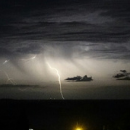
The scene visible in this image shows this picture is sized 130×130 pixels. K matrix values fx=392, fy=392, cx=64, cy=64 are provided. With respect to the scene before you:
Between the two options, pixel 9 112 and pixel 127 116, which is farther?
pixel 9 112

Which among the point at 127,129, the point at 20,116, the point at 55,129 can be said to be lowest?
the point at 127,129

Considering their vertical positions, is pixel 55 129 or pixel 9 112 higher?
pixel 55 129

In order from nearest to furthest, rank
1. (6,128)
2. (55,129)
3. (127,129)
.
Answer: (127,129), (6,128), (55,129)

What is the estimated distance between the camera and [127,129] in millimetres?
24297

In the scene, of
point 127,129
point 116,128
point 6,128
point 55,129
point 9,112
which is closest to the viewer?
point 127,129

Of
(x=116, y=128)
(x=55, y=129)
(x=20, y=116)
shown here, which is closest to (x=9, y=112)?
(x=20, y=116)

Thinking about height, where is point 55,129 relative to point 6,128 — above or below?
above

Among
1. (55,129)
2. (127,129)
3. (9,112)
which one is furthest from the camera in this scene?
(55,129)

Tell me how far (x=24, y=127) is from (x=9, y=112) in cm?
263

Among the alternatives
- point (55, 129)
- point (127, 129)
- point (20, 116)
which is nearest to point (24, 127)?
point (20, 116)

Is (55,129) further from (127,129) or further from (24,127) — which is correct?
(127,129)

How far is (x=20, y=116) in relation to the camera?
105 feet

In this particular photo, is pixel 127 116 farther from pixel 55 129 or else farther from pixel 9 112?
pixel 55 129

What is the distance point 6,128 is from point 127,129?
10453mm
